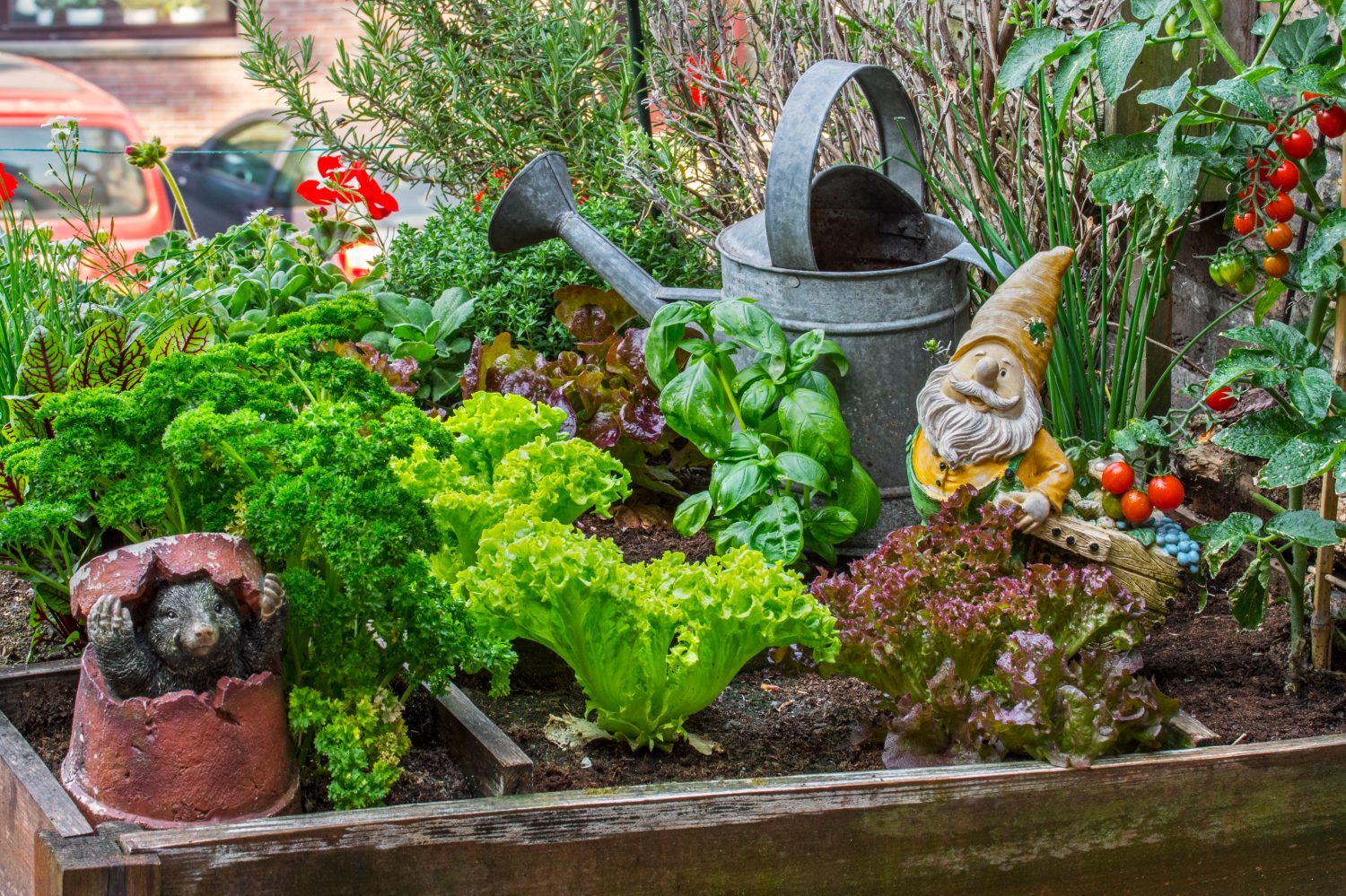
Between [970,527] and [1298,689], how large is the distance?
0.62 meters

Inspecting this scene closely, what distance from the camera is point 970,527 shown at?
2.22m

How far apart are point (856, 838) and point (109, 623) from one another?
1050 millimetres

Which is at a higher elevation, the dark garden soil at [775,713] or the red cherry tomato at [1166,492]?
the red cherry tomato at [1166,492]

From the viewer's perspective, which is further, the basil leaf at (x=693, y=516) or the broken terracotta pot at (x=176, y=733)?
the basil leaf at (x=693, y=516)

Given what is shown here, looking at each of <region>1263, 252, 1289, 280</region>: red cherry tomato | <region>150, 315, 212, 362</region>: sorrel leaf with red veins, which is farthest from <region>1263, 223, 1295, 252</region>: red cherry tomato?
<region>150, 315, 212, 362</region>: sorrel leaf with red veins

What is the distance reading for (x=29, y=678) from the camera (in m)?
2.21

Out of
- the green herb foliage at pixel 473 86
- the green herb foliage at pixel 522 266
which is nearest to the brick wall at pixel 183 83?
the green herb foliage at pixel 473 86

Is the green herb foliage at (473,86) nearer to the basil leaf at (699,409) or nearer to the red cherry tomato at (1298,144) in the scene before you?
the basil leaf at (699,409)

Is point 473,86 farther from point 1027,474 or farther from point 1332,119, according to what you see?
point 1332,119

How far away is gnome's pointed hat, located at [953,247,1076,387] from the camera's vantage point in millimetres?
2350

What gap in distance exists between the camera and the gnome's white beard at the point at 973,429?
90.4 inches

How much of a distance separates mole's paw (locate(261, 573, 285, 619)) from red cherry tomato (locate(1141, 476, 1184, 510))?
139 cm

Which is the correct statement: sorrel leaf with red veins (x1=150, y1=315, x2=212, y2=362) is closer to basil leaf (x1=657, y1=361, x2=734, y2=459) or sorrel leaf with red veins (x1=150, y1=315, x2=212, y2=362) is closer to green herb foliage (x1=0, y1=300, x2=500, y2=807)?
green herb foliage (x1=0, y1=300, x2=500, y2=807)

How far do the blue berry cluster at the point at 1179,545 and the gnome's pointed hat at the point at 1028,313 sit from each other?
339 mm
